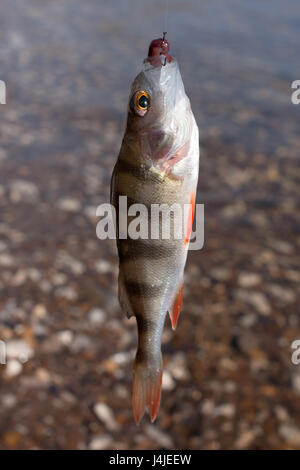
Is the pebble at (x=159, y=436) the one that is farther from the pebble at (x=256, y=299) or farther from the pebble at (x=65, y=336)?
the pebble at (x=256, y=299)

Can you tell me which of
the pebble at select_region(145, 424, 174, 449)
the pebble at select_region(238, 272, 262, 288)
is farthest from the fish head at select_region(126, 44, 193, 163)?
the pebble at select_region(238, 272, 262, 288)

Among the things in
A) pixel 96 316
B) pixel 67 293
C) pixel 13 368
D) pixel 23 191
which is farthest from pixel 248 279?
pixel 23 191

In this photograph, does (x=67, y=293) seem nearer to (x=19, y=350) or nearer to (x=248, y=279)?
(x=19, y=350)

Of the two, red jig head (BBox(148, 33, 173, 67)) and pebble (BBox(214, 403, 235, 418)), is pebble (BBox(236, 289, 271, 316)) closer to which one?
pebble (BBox(214, 403, 235, 418))

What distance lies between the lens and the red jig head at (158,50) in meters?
2.34

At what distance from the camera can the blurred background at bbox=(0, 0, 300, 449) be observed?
4.98 metres

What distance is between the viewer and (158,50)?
2357 millimetres

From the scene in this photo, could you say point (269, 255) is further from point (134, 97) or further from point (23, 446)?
point (134, 97)

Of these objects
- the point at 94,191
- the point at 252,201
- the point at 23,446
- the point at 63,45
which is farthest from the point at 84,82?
the point at 23,446

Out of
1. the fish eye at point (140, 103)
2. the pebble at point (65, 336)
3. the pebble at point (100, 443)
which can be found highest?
the fish eye at point (140, 103)

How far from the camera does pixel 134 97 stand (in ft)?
7.99

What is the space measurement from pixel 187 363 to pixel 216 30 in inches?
523

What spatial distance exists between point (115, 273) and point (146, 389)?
3.99 metres

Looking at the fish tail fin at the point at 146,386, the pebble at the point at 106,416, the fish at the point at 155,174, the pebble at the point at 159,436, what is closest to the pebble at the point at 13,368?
the pebble at the point at 106,416
